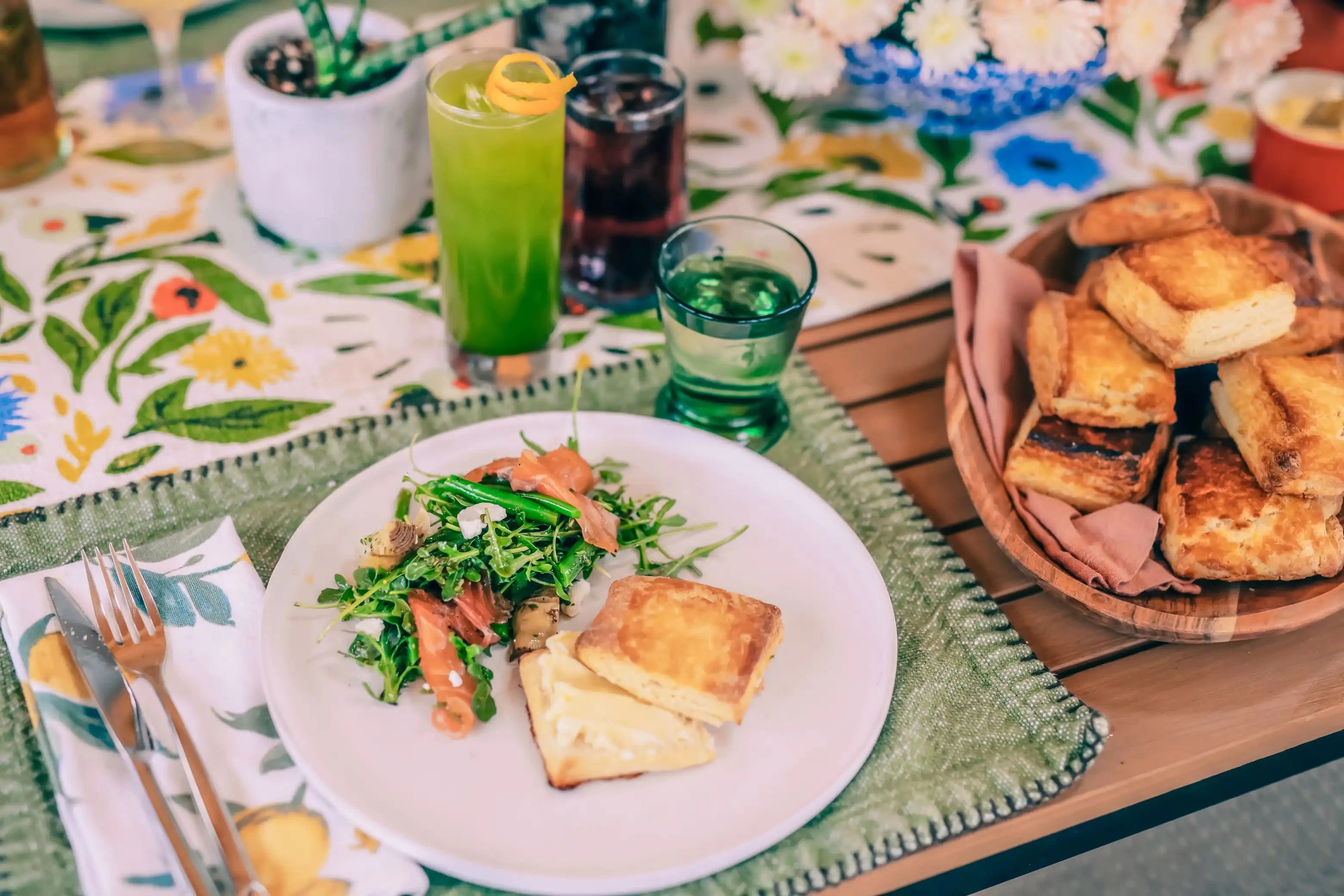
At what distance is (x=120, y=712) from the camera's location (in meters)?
0.89

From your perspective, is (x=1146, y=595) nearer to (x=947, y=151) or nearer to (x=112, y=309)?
(x=947, y=151)

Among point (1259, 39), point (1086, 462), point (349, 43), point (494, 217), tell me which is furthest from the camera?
point (1259, 39)

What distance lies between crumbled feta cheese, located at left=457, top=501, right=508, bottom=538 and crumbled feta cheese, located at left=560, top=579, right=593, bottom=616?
3.7 inches

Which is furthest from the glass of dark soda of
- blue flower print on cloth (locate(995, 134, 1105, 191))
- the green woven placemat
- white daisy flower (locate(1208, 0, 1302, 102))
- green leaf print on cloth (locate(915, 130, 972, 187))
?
white daisy flower (locate(1208, 0, 1302, 102))

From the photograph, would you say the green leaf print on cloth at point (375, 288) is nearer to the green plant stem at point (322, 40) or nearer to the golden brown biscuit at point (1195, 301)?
the green plant stem at point (322, 40)

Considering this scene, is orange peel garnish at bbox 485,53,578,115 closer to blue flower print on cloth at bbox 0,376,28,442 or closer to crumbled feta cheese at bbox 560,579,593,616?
crumbled feta cheese at bbox 560,579,593,616

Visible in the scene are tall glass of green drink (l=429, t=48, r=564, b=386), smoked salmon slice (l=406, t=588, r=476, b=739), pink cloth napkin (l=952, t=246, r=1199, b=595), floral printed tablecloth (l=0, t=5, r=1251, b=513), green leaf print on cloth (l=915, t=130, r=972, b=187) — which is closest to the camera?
smoked salmon slice (l=406, t=588, r=476, b=739)

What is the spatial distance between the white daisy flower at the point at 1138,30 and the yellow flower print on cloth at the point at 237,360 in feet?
3.51

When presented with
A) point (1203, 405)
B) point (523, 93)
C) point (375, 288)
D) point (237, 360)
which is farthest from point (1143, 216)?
point (237, 360)

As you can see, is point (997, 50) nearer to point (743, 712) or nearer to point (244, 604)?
point (743, 712)

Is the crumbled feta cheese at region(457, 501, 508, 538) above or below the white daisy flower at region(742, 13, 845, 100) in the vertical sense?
below

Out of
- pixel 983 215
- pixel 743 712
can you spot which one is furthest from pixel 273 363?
pixel 983 215

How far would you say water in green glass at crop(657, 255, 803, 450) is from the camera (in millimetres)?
1122

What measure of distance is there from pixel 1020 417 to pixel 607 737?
59 centimetres
